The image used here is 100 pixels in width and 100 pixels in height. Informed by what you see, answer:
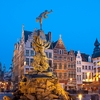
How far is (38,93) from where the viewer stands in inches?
771

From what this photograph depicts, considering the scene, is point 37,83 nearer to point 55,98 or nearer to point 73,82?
point 55,98

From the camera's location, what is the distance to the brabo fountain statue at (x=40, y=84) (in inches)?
773

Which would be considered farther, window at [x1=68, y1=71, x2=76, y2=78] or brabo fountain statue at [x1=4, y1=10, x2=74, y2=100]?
window at [x1=68, y1=71, x2=76, y2=78]

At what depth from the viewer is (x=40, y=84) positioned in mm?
19969

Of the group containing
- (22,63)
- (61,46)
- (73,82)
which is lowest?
(73,82)

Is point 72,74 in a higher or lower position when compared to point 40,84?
higher

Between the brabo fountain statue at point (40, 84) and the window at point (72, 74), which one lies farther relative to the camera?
the window at point (72, 74)

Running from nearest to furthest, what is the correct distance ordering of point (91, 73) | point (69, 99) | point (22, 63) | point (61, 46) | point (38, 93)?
point (38, 93) < point (69, 99) < point (22, 63) < point (61, 46) < point (91, 73)

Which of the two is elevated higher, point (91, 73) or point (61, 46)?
point (61, 46)

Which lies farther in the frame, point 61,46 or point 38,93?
point 61,46

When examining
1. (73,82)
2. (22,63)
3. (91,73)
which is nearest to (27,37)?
(22,63)

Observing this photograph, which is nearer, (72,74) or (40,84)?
(40,84)

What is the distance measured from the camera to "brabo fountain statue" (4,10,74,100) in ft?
64.4

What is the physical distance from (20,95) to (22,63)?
35.2 m
